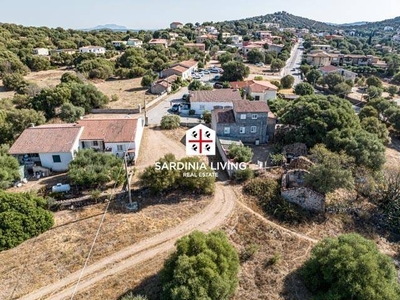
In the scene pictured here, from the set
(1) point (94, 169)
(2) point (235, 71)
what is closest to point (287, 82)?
(2) point (235, 71)

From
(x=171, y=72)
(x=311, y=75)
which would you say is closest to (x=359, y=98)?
(x=311, y=75)

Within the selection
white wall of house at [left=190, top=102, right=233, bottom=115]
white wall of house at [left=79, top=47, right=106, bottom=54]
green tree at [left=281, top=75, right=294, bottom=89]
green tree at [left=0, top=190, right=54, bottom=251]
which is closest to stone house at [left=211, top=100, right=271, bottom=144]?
white wall of house at [left=190, top=102, right=233, bottom=115]

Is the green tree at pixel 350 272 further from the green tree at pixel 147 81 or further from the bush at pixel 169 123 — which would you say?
the green tree at pixel 147 81

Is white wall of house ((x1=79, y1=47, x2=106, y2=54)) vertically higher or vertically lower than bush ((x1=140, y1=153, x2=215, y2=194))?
higher

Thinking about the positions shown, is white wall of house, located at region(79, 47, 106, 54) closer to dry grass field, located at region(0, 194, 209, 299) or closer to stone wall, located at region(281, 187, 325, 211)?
dry grass field, located at region(0, 194, 209, 299)

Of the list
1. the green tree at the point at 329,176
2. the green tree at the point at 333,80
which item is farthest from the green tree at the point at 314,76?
the green tree at the point at 329,176

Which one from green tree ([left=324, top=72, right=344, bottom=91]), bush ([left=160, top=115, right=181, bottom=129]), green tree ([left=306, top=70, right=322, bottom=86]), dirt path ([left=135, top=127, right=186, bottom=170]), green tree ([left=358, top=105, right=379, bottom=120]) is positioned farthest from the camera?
green tree ([left=306, top=70, right=322, bottom=86])

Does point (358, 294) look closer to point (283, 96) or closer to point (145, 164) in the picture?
point (145, 164)
